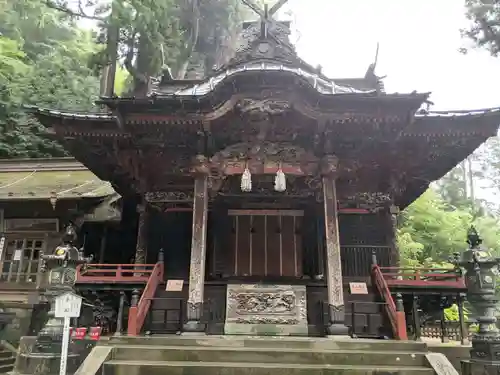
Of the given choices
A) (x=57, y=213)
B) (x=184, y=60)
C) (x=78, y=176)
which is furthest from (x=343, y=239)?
(x=184, y=60)

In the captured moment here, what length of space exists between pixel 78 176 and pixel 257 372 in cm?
1293

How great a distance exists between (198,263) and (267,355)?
8.96 feet

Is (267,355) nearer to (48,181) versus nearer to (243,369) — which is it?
(243,369)

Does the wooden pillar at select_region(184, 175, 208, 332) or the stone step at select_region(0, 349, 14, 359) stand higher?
the wooden pillar at select_region(184, 175, 208, 332)

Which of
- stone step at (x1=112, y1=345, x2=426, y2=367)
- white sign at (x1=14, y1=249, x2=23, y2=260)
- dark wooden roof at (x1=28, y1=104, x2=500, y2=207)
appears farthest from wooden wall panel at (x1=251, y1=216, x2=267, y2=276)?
white sign at (x1=14, y1=249, x2=23, y2=260)

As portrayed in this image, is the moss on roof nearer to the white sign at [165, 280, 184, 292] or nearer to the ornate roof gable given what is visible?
the white sign at [165, 280, 184, 292]

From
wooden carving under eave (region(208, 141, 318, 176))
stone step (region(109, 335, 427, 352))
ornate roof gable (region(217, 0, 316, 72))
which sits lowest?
stone step (region(109, 335, 427, 352))

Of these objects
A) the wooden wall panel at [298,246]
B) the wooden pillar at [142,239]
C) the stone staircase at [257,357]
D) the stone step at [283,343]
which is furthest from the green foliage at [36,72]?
the stone staircase at [257,357]

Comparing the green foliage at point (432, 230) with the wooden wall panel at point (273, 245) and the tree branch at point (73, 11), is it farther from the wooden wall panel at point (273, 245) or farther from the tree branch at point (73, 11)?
the tree branch at point (73, 11)

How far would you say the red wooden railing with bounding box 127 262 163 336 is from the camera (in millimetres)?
8656

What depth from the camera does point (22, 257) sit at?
14.6 metres

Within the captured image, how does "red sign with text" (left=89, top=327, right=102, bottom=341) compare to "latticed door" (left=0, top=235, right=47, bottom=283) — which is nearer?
"red sign with text" (left=89, top=327, right=102, bottom=341)

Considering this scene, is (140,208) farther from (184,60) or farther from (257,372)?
(184,60)

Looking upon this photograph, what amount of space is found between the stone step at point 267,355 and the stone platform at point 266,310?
2.37m
